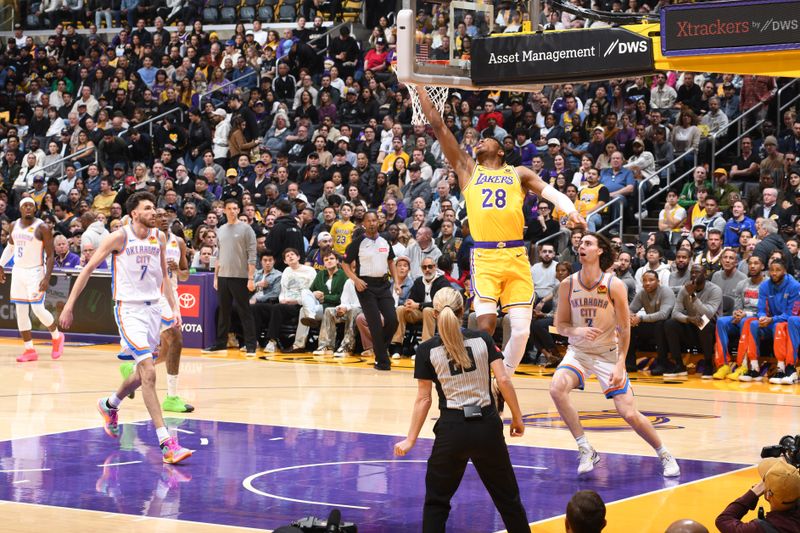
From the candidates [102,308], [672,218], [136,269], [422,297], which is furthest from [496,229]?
[102,308]

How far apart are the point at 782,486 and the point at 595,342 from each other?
12.8 ft

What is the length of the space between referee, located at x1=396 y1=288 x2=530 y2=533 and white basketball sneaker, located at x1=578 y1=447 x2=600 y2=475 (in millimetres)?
2432

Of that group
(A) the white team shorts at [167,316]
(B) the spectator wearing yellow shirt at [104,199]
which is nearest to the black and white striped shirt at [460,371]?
(A) the white team shorts at [167,316]

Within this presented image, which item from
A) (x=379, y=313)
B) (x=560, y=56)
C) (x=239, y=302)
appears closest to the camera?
(x=560, y=56)

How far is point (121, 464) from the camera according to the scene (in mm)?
9609

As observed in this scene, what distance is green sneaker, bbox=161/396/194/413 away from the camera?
1229 centimetres

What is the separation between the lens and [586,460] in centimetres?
921

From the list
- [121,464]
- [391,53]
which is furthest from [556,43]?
[391,53]

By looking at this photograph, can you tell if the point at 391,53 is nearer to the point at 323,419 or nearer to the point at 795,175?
the point at 795,175

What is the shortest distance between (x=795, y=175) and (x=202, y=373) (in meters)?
8.54

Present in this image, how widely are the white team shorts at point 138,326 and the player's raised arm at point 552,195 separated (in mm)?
3247

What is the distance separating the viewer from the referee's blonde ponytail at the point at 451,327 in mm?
6754

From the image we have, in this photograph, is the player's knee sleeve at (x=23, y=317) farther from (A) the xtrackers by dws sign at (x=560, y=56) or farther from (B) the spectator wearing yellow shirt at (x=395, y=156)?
(A) the xtrackers by dws sign at (x=560, y=56)

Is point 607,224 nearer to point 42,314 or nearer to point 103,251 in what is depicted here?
point 42,314
